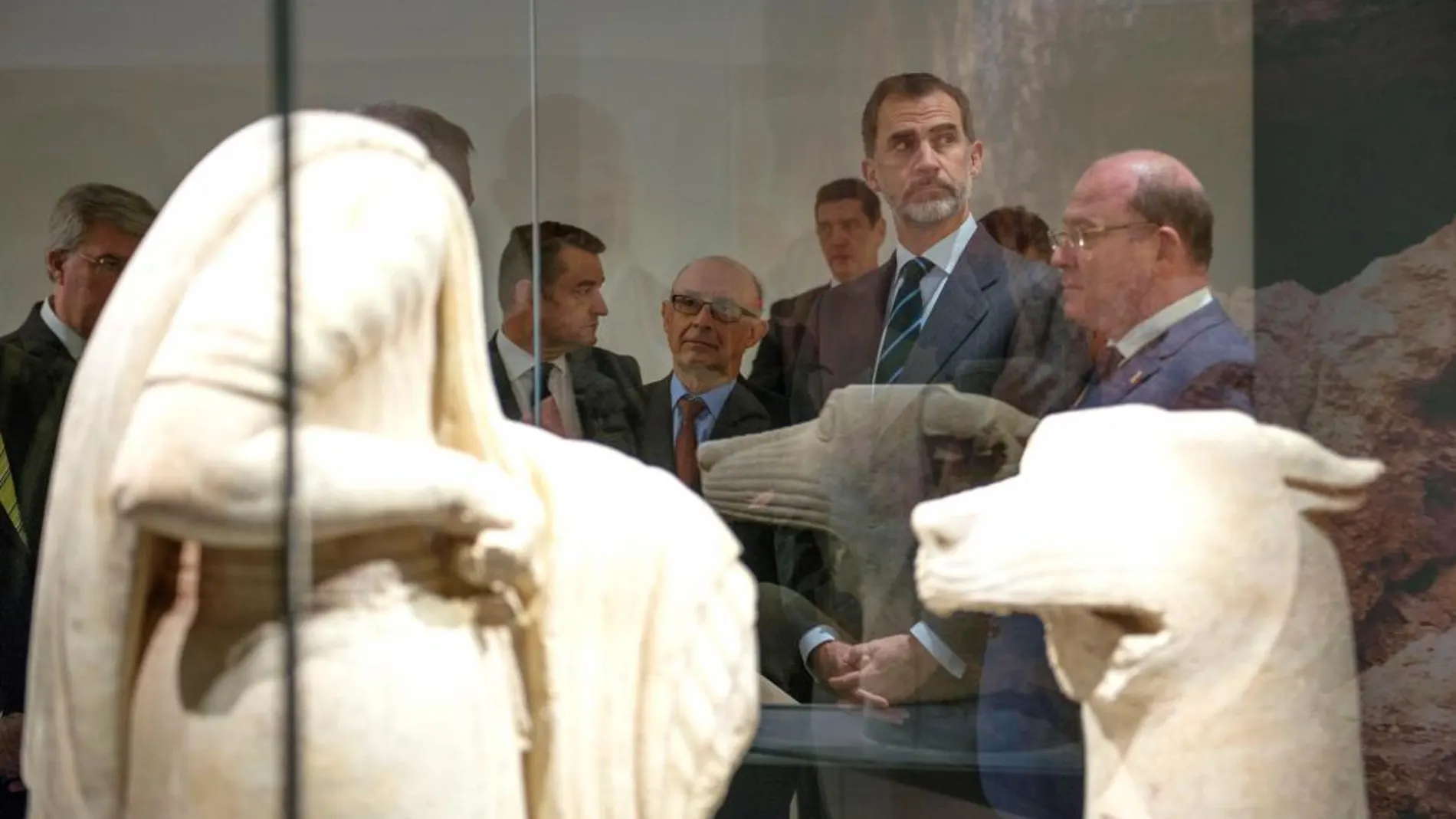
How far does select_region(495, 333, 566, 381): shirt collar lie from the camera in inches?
81.5

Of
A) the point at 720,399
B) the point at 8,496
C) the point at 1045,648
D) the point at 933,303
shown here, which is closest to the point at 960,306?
the point at 933,303

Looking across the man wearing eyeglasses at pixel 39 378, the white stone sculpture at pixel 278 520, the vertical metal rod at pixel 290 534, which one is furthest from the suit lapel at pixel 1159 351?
the man wearing eyeglasses at pixel 39 378

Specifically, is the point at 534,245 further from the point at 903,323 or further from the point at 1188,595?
the point at 1188,595

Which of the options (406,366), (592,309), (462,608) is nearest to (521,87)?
(592,309)

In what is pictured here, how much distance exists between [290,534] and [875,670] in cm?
112

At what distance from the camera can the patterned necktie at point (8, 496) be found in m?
1.96

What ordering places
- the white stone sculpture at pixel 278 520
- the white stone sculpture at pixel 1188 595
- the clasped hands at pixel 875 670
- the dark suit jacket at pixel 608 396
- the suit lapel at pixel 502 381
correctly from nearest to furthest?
the white stone sculpture at pixel 278 520, the white stone sculpture at pixel 1188 595, the suit lapel at pixel 502 381, the dark suit jacket at pixel 608 396, the clasped hands at pixel 875 670

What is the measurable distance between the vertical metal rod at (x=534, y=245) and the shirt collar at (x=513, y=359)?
1cm

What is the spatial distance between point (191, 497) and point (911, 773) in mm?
1274

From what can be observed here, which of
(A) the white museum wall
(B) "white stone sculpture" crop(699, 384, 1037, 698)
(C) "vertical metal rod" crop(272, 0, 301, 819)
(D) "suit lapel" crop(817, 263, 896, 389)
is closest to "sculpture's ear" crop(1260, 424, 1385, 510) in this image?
(A) the white museum wall

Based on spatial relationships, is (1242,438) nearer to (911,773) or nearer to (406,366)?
(911,773)

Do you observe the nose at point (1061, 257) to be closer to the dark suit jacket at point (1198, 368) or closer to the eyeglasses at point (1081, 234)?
the eyeglasses at point (1081, 234)

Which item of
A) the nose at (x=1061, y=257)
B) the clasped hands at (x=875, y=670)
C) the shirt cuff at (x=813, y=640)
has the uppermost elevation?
the nose at (x=1061, y=257)

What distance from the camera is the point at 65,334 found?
1.95m
